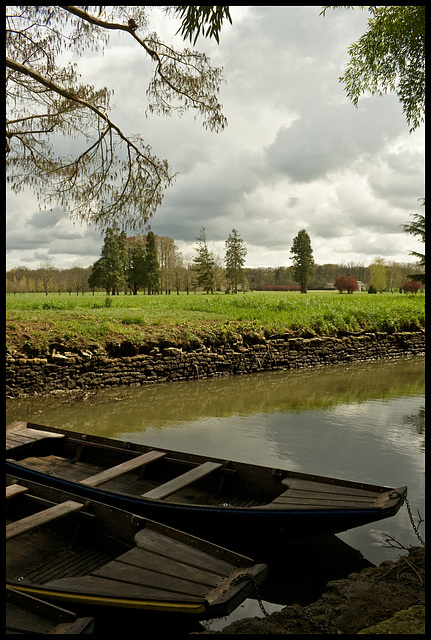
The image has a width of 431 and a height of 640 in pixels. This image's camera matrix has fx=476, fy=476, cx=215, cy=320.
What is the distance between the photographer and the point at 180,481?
5.20 meters

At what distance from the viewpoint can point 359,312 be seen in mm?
22250

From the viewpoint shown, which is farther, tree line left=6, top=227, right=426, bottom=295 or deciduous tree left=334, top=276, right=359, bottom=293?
deciduous tree left=334, top=276, right=359, bottom=293

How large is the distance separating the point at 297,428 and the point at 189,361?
21.0 ft

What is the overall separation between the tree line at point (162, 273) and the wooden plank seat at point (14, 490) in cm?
3935

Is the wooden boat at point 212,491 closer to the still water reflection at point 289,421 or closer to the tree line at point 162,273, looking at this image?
the still water reflection at point 289,421

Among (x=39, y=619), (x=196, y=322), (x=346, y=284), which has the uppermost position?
(x=346, y=284)

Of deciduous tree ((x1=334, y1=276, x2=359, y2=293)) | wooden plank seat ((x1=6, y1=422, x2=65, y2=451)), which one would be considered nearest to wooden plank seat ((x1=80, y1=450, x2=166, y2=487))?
wooden plank seat ((x1=6, y1=422, x2=65, y2=451))

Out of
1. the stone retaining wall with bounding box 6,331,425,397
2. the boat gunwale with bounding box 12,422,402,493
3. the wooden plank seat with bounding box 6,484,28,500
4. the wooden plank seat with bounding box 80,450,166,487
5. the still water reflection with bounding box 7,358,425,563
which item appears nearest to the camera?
the wooden plank seat with bounding box 6,484,28,500

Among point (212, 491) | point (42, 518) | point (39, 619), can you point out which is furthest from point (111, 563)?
point (212, 491)

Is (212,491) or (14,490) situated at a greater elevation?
(14,490)

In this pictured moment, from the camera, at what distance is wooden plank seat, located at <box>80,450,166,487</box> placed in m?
5.26

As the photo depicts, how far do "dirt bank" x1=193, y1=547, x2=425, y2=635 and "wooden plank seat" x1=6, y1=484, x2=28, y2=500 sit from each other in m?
2.31

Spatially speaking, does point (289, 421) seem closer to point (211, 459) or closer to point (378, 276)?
point (211, 459)

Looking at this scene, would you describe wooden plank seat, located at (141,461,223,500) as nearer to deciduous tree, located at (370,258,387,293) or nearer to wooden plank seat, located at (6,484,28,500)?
wooden plank seat, located at (6,484,28,500)
